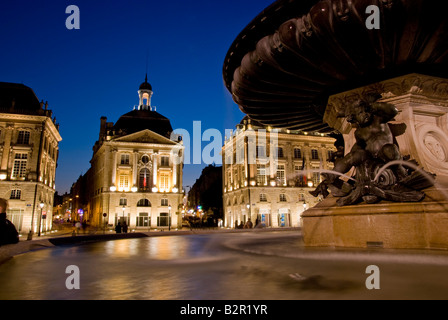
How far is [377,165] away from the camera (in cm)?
588

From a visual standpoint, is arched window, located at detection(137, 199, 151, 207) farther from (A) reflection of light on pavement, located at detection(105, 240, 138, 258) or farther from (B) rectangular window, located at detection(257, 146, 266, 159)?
(A) reflection of light on pavement, located at detection(105, 240, 138, 258)

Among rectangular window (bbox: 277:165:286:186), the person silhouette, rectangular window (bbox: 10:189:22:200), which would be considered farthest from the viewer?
rectangular window (bbox: 277:165:286:186)

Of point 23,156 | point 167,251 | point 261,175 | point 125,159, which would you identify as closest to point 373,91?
point 167,251

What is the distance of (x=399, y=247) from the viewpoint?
16.7ft

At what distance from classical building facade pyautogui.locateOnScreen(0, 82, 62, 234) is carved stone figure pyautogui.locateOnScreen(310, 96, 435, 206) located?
3559 cm

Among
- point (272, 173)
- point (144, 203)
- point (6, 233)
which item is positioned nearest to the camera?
point (6, 233)

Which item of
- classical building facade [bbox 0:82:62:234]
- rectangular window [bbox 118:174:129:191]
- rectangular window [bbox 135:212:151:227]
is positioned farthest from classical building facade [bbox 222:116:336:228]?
classical building facade [bbox 0:82:62:234]

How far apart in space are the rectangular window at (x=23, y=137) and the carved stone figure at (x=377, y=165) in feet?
130

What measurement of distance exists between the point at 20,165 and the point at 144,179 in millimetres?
16281

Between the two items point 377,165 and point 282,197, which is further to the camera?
point 282,197

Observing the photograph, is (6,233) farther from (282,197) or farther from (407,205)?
(282,197)

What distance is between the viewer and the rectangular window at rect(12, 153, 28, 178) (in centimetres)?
3550

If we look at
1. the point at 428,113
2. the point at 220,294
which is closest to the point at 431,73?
the point at 428,113

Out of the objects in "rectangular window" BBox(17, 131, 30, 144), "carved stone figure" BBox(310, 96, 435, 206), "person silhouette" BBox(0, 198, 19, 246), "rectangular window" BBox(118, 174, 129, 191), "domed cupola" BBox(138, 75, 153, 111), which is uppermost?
"domed cupola" BBox(138, 75, 153, 111)
